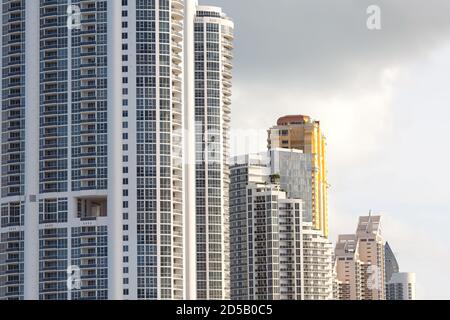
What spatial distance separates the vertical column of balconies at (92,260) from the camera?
11.3 m

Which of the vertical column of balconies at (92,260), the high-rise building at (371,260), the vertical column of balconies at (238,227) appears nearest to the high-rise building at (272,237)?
the vertical column of balconies at (238,227)

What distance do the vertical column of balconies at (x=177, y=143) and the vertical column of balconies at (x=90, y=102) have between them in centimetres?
68

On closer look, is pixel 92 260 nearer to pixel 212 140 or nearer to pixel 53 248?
pixel 53 248

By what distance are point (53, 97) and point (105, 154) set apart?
2.64ft

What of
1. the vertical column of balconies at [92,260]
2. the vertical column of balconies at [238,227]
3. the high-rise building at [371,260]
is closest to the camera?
the high-rise building at [371,260]

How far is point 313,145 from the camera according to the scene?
10.9 metres

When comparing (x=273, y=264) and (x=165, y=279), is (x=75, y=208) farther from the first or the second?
(x=273, y=264)

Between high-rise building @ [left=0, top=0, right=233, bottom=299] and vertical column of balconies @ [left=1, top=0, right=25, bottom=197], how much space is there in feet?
0.05

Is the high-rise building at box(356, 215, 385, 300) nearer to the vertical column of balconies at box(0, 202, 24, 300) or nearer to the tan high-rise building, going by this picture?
the tan high-rise building

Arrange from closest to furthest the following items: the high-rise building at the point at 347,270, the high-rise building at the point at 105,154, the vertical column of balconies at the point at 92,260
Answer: the vertical column of balconies at the point at 92,260 < the high-rise building at the point at 105,154 < the high-rise building at the point at 347,270

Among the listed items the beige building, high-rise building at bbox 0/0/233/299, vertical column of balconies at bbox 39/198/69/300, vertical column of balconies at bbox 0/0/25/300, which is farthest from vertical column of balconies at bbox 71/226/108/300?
the beige building

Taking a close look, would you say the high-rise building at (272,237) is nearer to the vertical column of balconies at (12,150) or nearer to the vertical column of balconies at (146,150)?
the vertical column of balconies at (146,150)

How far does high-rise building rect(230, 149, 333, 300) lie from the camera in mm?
12195
